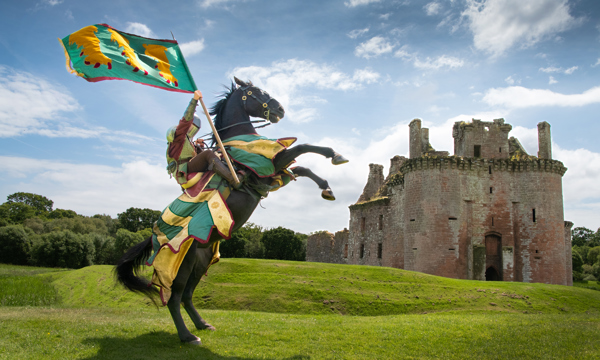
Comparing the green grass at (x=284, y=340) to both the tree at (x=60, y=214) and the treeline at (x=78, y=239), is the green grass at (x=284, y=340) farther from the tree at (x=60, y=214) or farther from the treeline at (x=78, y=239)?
the tree at (x=60, y=214)

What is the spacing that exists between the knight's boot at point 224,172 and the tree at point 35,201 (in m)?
87.3

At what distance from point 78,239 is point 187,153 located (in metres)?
51.1

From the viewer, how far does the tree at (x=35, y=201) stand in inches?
3201

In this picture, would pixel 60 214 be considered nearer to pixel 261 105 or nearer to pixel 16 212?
pixel 16 212

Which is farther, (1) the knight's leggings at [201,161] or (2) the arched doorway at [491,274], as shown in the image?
(2) the arched doorway at [491,274]

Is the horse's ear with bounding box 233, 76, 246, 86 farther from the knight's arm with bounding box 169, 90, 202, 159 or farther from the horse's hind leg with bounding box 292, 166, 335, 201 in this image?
the horse's hind leg with bounding box 292, 166, 335, 201

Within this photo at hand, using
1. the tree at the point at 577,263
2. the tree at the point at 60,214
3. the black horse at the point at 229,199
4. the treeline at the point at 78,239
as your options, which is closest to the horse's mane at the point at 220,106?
the black horse at the point at 229,199

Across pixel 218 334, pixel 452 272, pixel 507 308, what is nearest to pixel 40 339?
pixel 218 334

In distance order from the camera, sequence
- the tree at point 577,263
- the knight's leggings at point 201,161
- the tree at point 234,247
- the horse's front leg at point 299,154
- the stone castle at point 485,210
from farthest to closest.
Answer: the tree at point 577,263
the tree at point 234,247
the stone castle at point 485,210
the knight's leggings at point 201,161
the horse's front leg at point 299,154

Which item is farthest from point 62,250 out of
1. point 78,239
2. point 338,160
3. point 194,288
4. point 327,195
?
point 338,160

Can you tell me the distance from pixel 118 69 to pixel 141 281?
388 cm

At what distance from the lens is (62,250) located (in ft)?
165

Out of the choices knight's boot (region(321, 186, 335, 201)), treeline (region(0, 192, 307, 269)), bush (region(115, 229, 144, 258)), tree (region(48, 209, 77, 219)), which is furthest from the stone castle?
tree (region(48, 209, 77, 219))

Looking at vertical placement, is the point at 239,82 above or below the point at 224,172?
above
